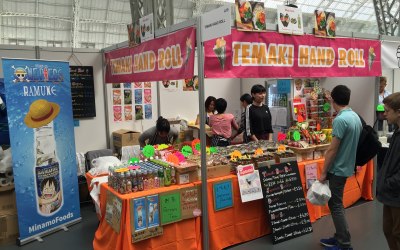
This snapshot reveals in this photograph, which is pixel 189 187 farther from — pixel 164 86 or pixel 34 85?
pixel 164 86

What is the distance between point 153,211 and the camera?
285 centimetres

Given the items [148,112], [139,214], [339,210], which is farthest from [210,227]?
[148,112]

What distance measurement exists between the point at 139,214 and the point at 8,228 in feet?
6.52

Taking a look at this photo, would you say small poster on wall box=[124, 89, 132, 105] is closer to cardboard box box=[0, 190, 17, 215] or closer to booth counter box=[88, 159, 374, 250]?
cardboard box box=[0, 190, 17, 215]

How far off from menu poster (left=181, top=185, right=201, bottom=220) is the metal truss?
7021 millimetres

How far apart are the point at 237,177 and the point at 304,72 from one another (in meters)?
1.43

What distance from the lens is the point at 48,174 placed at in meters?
3.88

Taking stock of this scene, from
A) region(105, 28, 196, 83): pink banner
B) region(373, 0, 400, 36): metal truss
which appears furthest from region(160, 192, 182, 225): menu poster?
region(373, 0, 400, 36): metal truss

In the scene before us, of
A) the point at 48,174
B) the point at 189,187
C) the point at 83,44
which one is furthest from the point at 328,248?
the point at 83,44

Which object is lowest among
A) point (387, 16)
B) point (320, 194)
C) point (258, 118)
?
point (320, 194)

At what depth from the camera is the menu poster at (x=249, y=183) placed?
329cm

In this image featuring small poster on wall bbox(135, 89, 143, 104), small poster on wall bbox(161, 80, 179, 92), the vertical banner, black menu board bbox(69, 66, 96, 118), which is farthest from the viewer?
small poster on wall bbox(161, 80, 179, 92)

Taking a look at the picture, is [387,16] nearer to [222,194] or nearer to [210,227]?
[222,194]

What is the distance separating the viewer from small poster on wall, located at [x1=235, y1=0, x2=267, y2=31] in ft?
10.1
